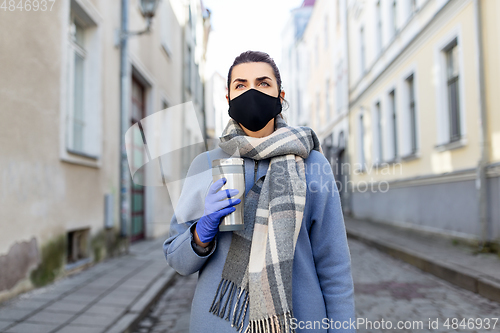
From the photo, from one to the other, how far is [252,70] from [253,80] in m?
0.04

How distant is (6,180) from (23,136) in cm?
58

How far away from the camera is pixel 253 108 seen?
1.73 meters

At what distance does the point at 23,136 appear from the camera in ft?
15.2

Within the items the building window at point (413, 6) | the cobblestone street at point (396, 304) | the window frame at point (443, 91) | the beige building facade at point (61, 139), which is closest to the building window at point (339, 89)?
the building window at point (413, 6)

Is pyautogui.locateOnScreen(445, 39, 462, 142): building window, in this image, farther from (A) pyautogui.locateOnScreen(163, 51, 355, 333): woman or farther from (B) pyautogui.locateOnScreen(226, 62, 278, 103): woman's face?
(A) pyautogui.locateOnScreen(163, 51, 355, 333): woman

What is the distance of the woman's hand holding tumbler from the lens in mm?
1418

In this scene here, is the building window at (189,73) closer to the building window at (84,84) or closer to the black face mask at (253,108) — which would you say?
the building window at (84,84)

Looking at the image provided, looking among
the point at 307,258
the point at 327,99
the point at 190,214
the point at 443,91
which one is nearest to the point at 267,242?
the point at 307,258

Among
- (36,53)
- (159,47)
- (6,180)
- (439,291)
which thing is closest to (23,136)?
(6,180)

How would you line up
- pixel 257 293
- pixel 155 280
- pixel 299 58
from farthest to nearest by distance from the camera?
pixel 299 58
pixel 155 280
pixel 257 293

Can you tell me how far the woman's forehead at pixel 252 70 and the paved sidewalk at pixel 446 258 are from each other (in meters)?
3.97

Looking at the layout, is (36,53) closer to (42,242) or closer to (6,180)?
(6,180)

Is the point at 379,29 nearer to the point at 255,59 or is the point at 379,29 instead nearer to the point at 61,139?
A: the point at 61,139

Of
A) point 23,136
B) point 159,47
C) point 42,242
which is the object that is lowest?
point 42,242
